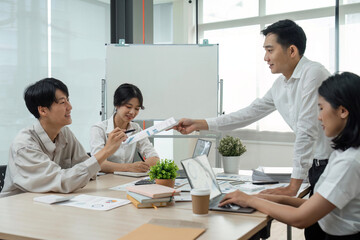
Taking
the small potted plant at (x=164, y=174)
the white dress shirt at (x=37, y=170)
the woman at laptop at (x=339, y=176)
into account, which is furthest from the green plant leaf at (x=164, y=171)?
the woman at laptop at (x=339, y=176)

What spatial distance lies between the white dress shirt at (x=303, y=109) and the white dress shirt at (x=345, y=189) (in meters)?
0.46

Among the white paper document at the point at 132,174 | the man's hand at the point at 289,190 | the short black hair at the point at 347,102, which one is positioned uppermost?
the short black hair at the point at 347,102

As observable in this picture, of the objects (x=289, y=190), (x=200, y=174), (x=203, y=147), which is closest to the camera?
(x=200, y=174)

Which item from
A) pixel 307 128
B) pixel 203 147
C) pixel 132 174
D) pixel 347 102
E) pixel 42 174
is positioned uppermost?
pixel 347 102

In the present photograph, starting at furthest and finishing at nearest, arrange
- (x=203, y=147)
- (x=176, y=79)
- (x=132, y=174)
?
(x=176, y=79), (x=132, y=174), (x=203, y=147)

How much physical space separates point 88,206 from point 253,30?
4228mm

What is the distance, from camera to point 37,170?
1.96 metres

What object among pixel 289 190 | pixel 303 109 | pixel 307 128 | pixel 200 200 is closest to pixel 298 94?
pixel 303 109

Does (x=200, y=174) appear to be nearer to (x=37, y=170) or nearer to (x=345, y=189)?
(x=345, y=189)

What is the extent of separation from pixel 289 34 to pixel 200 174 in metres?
1.00

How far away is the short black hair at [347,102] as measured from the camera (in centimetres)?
138

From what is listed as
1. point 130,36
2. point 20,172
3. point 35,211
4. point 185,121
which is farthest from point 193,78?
point 35,211

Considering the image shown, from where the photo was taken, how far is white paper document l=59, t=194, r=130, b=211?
5.43 feet

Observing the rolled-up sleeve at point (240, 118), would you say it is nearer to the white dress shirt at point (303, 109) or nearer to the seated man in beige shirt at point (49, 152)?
the white dress shirt at point (303, 109)
